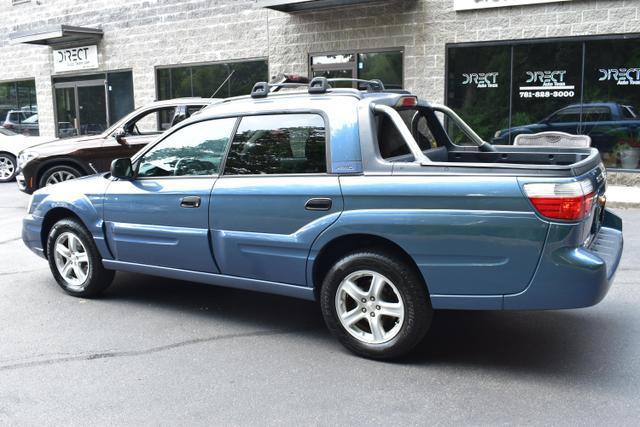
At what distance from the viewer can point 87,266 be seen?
18.4 feet

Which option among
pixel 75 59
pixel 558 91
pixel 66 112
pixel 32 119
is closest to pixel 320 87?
pixel 558 91

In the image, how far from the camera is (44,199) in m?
5.75

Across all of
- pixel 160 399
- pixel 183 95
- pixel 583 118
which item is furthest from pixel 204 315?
pixel 183 95

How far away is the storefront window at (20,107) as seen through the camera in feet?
69.2

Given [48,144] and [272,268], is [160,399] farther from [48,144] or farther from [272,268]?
[48,144]

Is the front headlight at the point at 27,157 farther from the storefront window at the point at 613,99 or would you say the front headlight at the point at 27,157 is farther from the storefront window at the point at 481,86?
the storefront window at the point at 613,99

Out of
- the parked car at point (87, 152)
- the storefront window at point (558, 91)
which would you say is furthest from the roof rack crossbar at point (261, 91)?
the storefront window at point (558, 91)

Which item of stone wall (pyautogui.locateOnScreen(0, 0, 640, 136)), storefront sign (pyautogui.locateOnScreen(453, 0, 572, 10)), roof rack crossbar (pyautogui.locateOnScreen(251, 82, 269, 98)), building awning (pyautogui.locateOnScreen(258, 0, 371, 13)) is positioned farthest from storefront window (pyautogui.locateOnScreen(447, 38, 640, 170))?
roof rack crossbar (pyautogui.locateOnScreen(251, 82, 269, 98))

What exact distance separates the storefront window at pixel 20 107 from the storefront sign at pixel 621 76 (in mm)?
17002

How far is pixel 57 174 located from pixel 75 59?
10.2 metres

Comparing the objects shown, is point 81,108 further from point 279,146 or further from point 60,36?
point 279,146

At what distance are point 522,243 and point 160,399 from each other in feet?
7.26

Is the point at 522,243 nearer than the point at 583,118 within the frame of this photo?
Yes

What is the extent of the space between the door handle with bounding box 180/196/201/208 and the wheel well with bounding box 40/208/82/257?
1.37m
